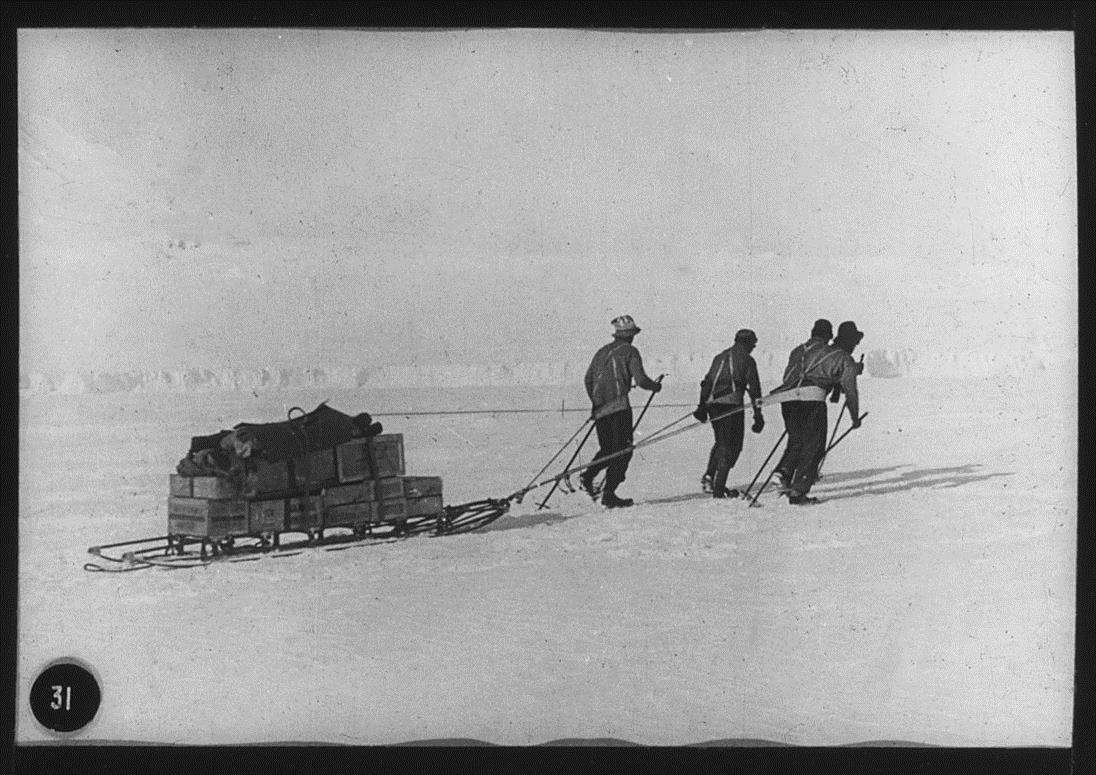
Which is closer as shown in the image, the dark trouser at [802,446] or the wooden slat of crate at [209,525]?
the wooden slat of crate at [209,525]

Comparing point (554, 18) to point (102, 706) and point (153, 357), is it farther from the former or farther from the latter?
point (102, 706)

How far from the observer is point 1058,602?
11.3 feet

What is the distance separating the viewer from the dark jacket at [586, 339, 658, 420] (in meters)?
3.48

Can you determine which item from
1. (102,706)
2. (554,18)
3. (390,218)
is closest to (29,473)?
(102,706)

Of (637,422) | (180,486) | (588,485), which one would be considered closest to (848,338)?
(637,422)

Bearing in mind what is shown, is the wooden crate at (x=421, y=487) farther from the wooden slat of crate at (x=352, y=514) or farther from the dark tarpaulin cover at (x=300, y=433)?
the dark tarpaulin cover at (x=300, y=433)

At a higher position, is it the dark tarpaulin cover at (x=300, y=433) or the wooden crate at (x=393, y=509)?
the dark tarpaulin cover at (x=300, y=433)

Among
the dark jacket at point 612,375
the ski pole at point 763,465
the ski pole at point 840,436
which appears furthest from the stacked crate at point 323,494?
the ski pole at point 840,436

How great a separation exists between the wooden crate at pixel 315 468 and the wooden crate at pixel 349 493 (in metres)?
0.04

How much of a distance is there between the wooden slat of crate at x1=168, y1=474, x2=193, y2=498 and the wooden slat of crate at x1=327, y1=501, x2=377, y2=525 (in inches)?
18.2

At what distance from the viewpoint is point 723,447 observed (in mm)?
3488

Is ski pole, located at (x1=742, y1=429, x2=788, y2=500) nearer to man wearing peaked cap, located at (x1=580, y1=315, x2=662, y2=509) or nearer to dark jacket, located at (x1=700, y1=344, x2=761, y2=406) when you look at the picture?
dark jacket, located at (x1=700, y1=344, x2=761, y2=406)

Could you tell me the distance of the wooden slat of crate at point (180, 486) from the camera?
341cm

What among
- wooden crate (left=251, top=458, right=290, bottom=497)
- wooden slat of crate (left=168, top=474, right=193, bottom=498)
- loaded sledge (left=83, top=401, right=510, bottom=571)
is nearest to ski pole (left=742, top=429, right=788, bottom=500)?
loaded sledge (left=83, top=401, right=510, bottom=571)
